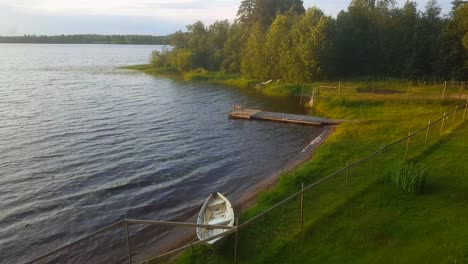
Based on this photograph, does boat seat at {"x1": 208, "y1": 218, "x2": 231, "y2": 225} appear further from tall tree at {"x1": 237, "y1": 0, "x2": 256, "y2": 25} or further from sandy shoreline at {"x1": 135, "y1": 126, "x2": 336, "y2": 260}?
tall tree at {"x1": 237, "y1": 0, "x2": 256, "y2": 25}

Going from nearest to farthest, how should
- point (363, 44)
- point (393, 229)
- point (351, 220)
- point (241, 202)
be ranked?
point (393, 229) < point (351, 220) < point (241, 202) < point (363, 44)

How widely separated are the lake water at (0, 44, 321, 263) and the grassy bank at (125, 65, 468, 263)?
5.71m

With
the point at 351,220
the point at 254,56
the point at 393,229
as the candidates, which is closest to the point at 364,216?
the point at 351,220

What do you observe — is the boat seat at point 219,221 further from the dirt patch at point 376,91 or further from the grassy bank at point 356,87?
the dirt patch at point 376,91

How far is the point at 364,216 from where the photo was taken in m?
17.7

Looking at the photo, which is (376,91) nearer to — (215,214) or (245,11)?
(215,214)

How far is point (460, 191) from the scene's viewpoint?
19750mm

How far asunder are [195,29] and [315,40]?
51.4m

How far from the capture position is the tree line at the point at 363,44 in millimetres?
60219

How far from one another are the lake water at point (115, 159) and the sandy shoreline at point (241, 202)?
2.44 ft

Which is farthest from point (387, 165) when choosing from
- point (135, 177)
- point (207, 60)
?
point (207, 60)

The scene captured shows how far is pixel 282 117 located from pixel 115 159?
919 inches

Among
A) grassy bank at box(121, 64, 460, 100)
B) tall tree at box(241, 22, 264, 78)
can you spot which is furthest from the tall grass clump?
tall tree at box(241, 22, 264, 78)

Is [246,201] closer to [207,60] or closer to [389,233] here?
[389,233]
